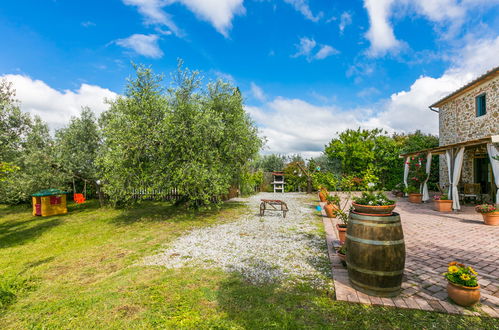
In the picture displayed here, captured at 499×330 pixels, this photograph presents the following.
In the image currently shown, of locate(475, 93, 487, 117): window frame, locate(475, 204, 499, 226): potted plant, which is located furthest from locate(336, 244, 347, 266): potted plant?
locate(475, 93, 487, 117): window frame

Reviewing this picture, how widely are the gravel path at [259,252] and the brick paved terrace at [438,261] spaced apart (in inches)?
15.3

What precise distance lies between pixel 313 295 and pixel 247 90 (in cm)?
988

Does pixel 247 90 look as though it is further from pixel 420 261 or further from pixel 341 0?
pixel 420 261

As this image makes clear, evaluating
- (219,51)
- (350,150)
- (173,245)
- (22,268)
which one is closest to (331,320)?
(173,245)

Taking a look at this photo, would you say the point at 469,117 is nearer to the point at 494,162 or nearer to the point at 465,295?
the point at 494,162

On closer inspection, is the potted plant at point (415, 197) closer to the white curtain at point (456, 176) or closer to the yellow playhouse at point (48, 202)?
the white curtain at point (456, 176)

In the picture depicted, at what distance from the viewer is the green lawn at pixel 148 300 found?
2596mm

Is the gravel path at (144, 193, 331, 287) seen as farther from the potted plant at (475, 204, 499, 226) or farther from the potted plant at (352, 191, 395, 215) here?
the potted plant at (475, 204, 499, 226)

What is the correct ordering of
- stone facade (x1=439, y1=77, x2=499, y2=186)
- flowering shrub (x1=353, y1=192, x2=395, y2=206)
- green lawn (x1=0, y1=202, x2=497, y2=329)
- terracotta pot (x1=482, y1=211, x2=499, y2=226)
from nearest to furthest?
1. green lawn (x1=0, y1=202, x2=497, y2=329)
2. flowering shrub (x1=353, y1=192, x2=395, y2=206)
3. terracotta pot (x1=482, y1=211, x2=499, y2=226)
4. stone facade (x1=439, y1=77, x2=499, y2=186)

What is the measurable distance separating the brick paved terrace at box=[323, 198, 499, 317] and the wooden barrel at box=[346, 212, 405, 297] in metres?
0.17

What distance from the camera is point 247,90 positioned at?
11242 millimetres

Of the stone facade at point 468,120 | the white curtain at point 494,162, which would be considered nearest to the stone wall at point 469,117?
the stone facade at point 468,120

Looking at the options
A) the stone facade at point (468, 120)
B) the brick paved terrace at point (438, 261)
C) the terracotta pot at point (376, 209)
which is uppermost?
the stone facade at point (468, 120)

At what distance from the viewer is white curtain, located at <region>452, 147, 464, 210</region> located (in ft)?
30.2
